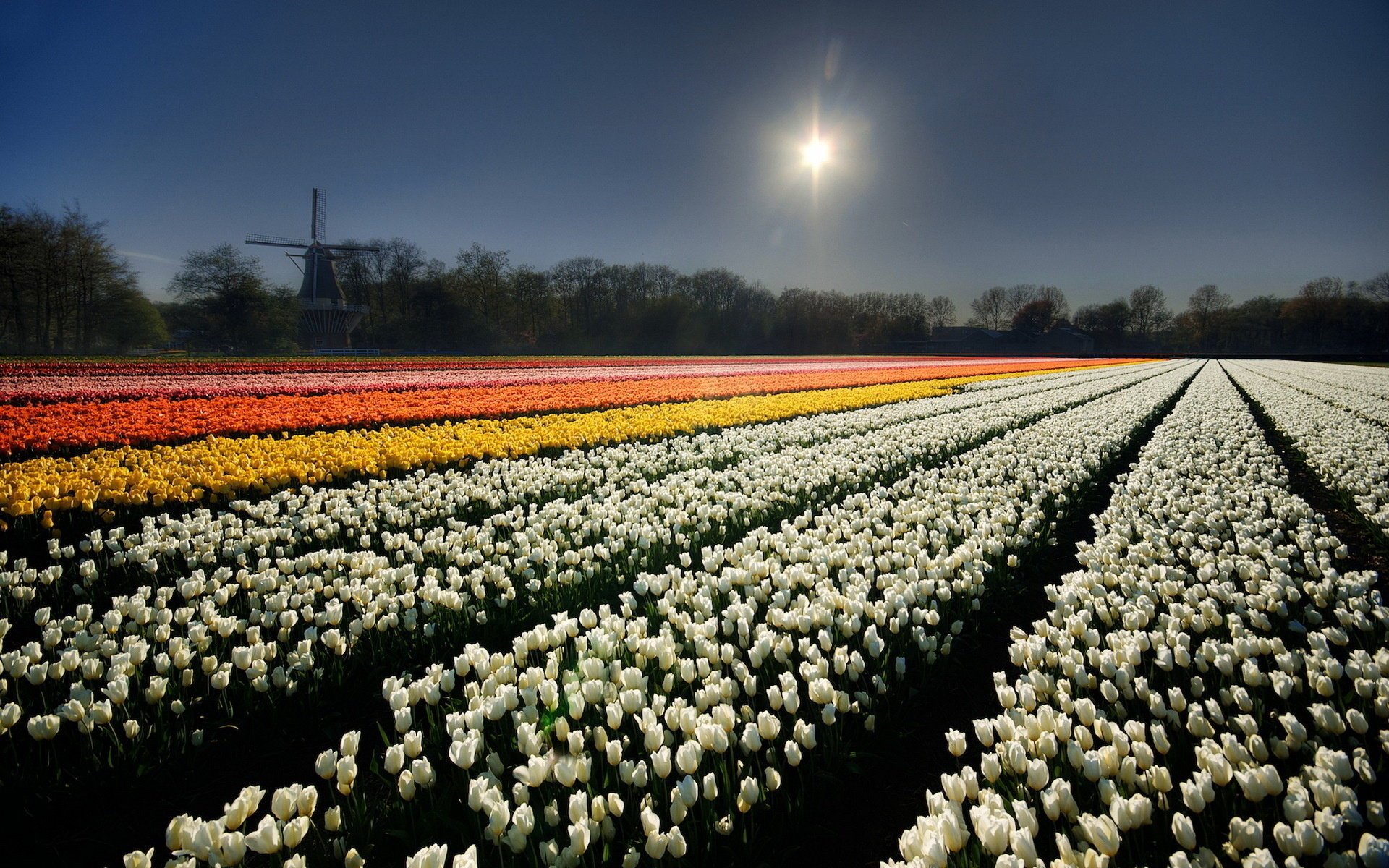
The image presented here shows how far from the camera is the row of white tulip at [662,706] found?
1913mm

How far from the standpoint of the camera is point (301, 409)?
11.0 metres

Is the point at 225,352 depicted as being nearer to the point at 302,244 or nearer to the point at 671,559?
the point at 302,244

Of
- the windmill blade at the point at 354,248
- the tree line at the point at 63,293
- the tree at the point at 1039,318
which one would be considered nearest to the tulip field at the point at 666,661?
the tree line at the point at 63,293

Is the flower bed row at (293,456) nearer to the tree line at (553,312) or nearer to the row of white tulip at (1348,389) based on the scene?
Answer: the row of white tulip at (1348,389)

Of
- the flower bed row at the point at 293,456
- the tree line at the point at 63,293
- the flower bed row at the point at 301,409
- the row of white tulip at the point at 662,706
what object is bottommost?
the row of white tulip at the point at 662,706

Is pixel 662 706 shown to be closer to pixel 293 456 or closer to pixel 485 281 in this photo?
pixel 293 456

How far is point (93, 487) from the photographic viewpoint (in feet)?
17.0

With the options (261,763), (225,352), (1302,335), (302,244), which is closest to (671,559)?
(261,763)

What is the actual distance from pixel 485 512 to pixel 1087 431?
9.19 meters

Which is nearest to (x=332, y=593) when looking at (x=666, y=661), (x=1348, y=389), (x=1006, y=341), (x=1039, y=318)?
(x=666, y=661)

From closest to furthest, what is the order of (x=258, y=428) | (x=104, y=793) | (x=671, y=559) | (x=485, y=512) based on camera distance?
(x=104, y=793) → (x=671, y=559) → (x=485, y=512) → (x=258, y=428)

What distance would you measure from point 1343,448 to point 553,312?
70632mm

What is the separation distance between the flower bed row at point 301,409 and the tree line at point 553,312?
36712 millimetres

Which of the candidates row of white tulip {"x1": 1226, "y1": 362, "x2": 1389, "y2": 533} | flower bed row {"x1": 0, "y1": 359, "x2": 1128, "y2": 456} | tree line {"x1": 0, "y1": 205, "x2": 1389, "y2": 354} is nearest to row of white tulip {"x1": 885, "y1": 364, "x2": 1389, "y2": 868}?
row of white tulip {"x1": 1226, "y1": 362, "x2": 1389, "y2": 533}
